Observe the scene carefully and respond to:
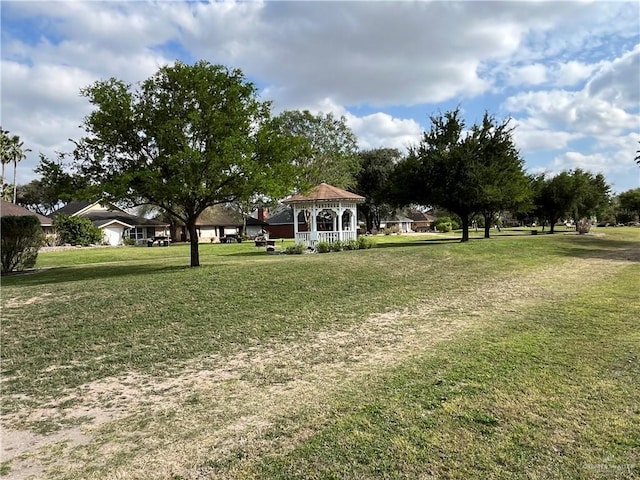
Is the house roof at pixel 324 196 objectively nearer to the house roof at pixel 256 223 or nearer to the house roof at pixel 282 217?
the house roof at pixel 282 217

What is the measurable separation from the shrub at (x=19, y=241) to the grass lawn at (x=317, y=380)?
4.52 metres

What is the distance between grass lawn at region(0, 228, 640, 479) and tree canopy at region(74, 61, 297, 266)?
154 inches

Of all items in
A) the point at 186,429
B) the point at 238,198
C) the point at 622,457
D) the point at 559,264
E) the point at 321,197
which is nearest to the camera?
the point at 622,457

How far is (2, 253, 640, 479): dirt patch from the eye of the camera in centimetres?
389

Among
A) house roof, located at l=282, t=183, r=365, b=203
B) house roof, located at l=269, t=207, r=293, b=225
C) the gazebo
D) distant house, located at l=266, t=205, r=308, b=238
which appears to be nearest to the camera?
the gazebo

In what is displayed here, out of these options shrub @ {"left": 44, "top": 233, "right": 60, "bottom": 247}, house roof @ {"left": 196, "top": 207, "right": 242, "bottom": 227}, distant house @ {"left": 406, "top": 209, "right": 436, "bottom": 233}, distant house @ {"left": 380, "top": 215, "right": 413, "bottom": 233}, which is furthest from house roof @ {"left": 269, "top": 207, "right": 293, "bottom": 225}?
shrub @ {"left": 44, "top": 233, "right": 60, "bottom": 247}

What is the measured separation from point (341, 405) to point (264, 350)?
8.69 feet

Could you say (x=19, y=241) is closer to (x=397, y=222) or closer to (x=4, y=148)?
(x=4, y=148)

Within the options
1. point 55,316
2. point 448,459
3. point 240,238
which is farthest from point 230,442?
point 240,238

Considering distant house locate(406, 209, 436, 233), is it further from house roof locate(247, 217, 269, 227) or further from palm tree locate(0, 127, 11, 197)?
palm tree locate(0, 127, 11, 197)

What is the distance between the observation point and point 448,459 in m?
3.56

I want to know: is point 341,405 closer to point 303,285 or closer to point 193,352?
point 193,352

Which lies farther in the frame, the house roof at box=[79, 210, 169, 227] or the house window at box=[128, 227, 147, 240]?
the house window at box=[128, 227, 147, 240]

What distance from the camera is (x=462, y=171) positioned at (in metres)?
24.3
